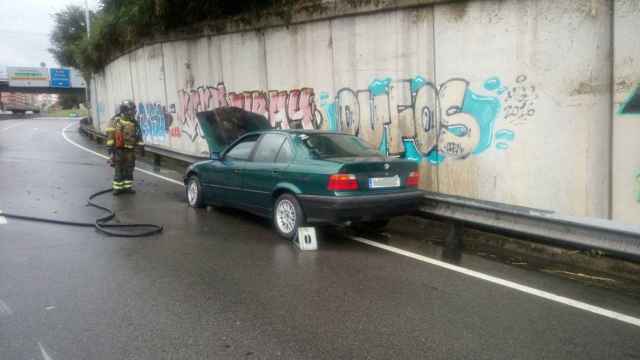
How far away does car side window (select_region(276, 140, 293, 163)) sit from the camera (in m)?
7.77

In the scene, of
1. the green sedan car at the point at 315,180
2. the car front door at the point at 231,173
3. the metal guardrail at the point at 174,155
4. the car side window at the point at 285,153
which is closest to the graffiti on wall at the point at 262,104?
the metal guardrail at the point at 174,155

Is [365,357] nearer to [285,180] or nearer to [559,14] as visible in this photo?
[285,180]

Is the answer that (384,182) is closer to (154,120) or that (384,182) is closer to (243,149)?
(243,149)

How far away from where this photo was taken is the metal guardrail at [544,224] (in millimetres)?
5496

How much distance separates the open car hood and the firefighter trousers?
1626 mm

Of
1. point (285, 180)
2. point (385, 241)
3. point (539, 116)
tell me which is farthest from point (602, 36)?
point (285, 180)

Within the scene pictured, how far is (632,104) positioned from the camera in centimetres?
675

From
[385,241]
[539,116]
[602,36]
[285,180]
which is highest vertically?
[602,36]

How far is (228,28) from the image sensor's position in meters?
15.2

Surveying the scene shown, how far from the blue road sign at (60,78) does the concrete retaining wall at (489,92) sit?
65.6 meters

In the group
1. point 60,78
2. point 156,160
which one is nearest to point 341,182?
point 156,160

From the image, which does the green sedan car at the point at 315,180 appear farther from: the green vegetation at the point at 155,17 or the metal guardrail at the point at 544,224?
the green vegetation at the point at 155,17

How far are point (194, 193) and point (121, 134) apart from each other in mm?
2819

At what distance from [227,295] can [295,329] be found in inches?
42.4
